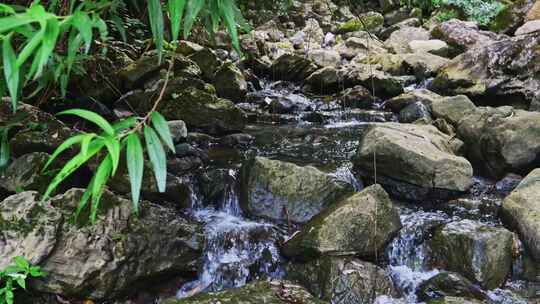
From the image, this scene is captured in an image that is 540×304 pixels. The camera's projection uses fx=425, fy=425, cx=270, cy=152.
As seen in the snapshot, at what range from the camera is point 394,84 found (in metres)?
9.69

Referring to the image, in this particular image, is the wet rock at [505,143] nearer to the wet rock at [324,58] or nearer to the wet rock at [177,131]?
the wet rock at [177,131]

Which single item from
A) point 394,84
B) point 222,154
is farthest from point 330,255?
point 394,84

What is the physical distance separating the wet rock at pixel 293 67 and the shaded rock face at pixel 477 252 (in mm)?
7893

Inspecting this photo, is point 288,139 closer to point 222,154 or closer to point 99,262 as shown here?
point 222,154

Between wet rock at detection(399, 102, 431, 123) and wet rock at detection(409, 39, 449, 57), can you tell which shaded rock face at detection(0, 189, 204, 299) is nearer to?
wet rock at detection(399, 102, 431, 123)

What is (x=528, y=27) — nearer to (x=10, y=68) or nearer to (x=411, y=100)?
(x=411, y=100)

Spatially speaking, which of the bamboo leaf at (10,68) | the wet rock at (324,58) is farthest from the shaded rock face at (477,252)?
the wet rock at (324,58)

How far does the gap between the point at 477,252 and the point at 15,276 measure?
140 inches

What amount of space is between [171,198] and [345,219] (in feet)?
6.00

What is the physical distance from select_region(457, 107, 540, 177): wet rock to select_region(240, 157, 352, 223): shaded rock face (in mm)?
2121

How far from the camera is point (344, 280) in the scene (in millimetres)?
3398


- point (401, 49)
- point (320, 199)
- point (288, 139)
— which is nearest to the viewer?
point (320, 199)

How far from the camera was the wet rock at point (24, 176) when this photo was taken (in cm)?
353

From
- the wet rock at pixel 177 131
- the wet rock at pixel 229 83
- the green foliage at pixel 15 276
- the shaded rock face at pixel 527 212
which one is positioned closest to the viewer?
the green foliage at pixel 15 276
